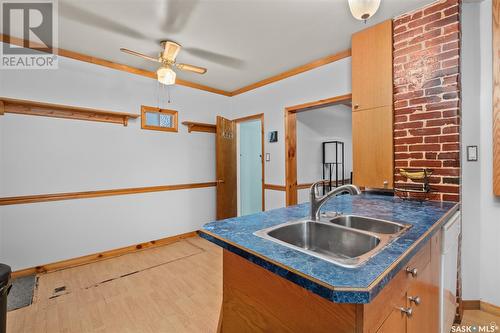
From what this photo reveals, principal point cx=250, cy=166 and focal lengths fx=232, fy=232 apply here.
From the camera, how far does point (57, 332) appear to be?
1.77m

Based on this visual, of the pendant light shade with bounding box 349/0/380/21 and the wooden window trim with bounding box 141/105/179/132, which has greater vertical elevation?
the pendant light shade with bounding box 349/0/380/21

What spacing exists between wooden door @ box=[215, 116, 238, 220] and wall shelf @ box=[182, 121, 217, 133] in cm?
24

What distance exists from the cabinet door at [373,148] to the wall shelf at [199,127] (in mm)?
2473

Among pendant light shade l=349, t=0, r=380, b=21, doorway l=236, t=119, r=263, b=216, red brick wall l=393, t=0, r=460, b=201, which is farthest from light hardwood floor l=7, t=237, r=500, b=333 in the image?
pendant light shade l=349, t=0, r=380, b=21

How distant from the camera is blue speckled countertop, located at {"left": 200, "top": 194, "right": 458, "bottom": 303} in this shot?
673 millimetres

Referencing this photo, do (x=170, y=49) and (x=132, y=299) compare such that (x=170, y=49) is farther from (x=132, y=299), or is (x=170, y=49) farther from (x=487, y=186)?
(x=487, y=186)

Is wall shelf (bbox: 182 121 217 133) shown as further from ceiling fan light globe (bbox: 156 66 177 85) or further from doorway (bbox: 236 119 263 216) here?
ceiling fan light globe (bbox: 156 66 177 85)

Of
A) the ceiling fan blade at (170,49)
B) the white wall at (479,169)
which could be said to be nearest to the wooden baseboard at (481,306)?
the white wall at (479,169)

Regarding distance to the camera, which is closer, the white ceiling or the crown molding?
the white ceiling

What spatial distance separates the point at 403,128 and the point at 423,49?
68 centimetres

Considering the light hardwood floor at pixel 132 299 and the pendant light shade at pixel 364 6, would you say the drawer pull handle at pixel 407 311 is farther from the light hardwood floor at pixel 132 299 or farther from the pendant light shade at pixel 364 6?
the pendant light shade at pixel 364 6

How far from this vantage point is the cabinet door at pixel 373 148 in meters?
2.22
